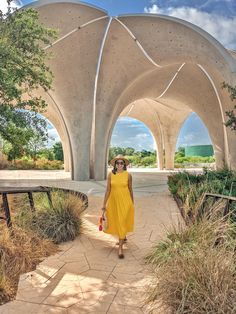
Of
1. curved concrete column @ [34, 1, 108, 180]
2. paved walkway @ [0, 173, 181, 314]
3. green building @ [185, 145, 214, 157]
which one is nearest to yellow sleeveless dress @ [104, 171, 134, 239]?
paved walkway @ [0, 173, 181, 314]

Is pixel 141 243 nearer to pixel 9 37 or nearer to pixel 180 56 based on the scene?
pixel 9 37

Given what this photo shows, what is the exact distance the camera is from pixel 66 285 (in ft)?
11.1

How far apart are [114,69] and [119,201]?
39.9ft

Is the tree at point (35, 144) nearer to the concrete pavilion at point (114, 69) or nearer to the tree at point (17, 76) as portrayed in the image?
the tree at point (17, 76)

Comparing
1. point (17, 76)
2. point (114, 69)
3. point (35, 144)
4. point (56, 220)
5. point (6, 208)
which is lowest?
point (56, 220)

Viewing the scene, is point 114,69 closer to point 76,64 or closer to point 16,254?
point 76,64

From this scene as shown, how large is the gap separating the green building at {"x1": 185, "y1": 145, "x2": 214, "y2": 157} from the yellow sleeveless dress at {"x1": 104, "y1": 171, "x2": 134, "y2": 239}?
144 feet

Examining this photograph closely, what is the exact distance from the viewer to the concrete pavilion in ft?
44.4

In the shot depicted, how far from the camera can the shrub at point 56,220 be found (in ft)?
16.8

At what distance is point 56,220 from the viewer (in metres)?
5.37

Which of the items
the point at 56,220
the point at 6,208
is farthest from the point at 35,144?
the point at 6,208

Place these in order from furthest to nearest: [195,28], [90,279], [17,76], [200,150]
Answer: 1. [200,150]
2. [195,28]
3. [17,76]
4. [90,279]

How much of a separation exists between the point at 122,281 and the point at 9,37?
5762 mm

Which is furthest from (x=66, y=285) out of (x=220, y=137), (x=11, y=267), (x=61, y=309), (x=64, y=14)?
(x=220, y=137)
